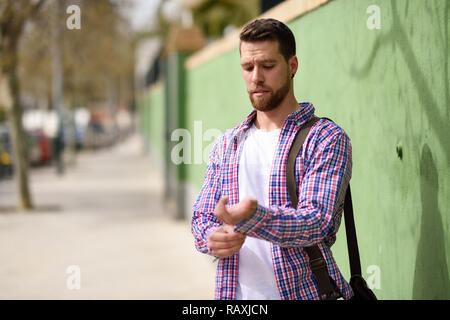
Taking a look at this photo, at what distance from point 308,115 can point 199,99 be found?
359 inches

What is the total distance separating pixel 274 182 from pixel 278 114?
0.80 feet

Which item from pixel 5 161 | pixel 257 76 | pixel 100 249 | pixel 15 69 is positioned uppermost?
pixel 15 69

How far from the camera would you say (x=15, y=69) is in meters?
13.7

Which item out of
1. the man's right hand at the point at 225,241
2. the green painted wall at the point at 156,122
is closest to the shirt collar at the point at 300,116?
the man's right hand at the point at 225,241

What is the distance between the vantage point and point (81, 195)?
16781 millimetres

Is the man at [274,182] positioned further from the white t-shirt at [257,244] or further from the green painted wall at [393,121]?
the green painted wall at [393,121]

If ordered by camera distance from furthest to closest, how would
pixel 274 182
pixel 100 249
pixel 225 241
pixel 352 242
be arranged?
pixel 100 249
pixel 352 242
pixel 274 182
pixel 225 241

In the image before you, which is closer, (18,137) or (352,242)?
(352,242)

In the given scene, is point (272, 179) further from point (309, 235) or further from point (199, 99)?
point (199, 99)

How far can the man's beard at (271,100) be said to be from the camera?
7.66 ft

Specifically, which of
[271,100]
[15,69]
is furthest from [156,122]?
[271,100]

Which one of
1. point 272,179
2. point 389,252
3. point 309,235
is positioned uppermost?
point 272,179

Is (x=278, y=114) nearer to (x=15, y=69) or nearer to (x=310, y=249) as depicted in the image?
(x=310, y=249)
